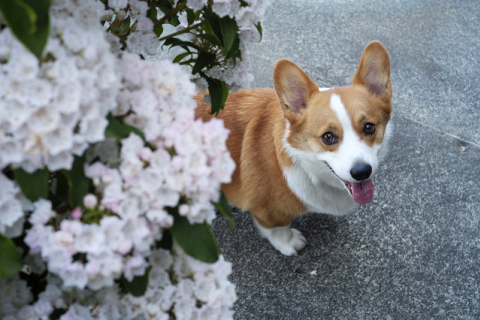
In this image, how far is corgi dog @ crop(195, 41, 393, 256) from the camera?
159cm

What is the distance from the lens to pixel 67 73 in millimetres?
621

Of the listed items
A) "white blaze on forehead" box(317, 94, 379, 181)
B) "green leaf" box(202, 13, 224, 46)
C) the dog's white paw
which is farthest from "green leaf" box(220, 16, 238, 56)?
the dog's white paw

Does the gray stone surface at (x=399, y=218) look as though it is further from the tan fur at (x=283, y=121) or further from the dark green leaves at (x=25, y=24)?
the dark green leaves at (x=25, y=24)

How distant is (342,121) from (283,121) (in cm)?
27

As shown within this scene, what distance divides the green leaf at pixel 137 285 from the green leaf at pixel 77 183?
0.16 m

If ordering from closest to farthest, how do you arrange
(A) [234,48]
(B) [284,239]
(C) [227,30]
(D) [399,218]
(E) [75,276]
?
(E) [75,276]
(C) [227,30]
(A) [234,48]
(B) [284,239]
(D) [399,218]

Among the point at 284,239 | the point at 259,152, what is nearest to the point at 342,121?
the point at 259,152

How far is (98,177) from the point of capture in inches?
28.7

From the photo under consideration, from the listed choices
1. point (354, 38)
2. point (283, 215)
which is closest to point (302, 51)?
point (354, 38)

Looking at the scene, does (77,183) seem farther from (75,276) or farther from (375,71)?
(375,71)

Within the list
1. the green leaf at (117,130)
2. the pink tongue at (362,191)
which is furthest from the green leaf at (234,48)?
the pink tongue at (362,191)

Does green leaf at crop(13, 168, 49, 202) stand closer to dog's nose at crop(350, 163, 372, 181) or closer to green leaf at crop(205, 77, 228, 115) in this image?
green leaf at crop(205, 77, 228, 115)

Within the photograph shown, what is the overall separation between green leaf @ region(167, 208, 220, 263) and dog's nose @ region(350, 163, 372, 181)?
87 cm

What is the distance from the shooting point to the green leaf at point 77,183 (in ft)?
2.44
